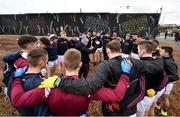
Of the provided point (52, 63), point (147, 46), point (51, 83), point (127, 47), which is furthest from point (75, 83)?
point (127, 47)

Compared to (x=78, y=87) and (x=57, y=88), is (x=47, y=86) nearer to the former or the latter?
(x=57, y=88)

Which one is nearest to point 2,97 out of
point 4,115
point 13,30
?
point 4,115

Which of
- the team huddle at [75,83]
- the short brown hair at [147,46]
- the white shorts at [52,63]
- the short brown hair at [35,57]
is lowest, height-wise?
the white shorts at [52,63]

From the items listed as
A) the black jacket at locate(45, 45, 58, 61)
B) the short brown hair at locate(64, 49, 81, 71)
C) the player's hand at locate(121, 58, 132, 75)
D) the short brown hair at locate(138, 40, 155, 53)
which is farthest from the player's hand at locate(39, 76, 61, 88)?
the black jacket at locate(45, 45, 58, 61)

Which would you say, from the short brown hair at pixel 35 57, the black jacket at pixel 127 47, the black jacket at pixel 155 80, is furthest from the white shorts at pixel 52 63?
the short brown hair at pixel 35 57

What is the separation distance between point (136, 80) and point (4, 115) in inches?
178

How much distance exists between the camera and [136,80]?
4238 mm

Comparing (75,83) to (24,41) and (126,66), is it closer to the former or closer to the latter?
(126,66)

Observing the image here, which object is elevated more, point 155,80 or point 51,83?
point 51,83

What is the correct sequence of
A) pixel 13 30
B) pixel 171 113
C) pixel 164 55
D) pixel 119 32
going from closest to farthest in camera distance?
pixel 164 55 < pixel 171 113 < pixel 119 32 < pixel 13 30

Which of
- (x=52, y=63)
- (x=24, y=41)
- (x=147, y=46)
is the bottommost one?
(x=52, y=63)

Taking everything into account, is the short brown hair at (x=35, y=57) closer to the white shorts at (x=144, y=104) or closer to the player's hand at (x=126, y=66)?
the player's hand at (x=126, y=66)

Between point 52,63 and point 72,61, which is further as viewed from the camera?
point 52,63

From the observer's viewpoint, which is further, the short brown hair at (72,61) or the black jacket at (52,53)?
the black jacket at (52,53)
